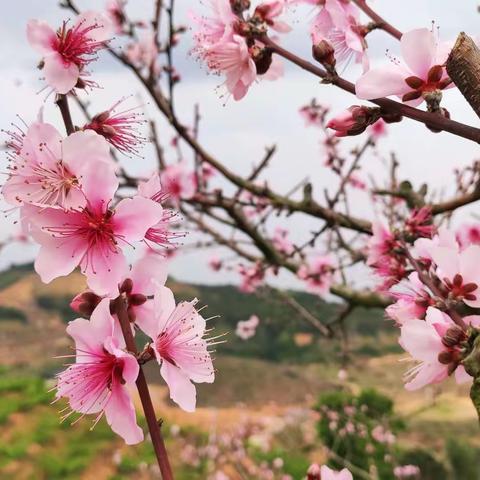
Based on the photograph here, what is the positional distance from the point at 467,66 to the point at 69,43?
0.60 metres

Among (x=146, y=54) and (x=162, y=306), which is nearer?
(x=162, y=306)

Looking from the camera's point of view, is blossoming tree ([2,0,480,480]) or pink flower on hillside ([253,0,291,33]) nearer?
blossoming tree ([2,0,480,480])

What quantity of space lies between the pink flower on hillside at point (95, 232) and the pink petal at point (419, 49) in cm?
45

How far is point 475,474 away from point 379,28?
421 cm

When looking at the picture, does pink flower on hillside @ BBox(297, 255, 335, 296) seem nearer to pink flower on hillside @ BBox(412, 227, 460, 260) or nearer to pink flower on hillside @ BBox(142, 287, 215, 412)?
pink flower on hillside @ BBox(412, 227, 460, 260)

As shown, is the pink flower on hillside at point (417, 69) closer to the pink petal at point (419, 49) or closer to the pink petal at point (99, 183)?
the pink petal at point (419, 49)

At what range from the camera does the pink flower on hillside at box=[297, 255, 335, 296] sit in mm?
2977

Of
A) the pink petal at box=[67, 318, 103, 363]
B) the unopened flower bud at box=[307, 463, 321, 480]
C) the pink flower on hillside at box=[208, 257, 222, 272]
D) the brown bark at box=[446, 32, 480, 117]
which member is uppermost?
the brown bark at box=[446, 32, 480, 117]

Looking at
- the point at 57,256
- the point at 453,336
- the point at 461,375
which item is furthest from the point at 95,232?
the point at 461,375

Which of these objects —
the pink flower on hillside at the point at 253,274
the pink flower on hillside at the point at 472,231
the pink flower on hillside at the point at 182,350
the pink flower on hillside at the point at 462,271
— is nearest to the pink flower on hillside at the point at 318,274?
the pink flower on hillside at the point at 253,274

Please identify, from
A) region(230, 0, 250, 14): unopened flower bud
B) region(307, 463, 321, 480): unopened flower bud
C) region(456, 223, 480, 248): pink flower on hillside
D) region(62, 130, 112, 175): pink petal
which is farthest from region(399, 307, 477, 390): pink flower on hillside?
region(456, 223, 480, 248): pink flower on hillside

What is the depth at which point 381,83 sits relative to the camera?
0.95 meters

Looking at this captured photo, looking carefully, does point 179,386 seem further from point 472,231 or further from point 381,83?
point 472,231

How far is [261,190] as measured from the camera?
2.54m
